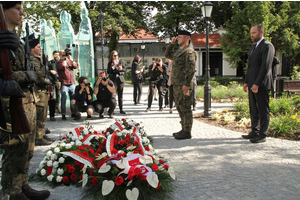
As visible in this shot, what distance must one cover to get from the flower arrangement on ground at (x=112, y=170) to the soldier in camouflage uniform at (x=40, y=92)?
1.71 m

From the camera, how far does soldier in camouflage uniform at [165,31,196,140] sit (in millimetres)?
5664

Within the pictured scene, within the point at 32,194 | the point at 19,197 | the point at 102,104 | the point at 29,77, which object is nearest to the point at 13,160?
the point at 19,197

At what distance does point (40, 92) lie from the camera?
18.1 feet

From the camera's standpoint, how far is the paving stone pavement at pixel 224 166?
3.37 meters

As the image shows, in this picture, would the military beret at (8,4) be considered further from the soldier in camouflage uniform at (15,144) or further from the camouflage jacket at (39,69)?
the camouflage jacket at (39,69)

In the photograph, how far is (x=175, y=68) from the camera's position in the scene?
593 centimetres

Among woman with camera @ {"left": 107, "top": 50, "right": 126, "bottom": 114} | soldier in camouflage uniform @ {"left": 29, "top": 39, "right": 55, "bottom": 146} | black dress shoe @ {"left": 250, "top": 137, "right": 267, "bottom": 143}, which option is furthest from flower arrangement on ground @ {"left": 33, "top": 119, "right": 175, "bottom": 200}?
woman with camera @ {"left": 107, "top": 50, "right": 126, "bottom": 114}

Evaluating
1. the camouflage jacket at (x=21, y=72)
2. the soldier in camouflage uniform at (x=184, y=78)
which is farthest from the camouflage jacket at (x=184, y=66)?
the camouflage jacket at (x=21, y=72)

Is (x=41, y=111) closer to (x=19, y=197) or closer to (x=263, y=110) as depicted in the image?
(x=19, y=197)

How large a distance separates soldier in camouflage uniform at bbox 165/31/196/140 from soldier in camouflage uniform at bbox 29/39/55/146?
2.63 meters

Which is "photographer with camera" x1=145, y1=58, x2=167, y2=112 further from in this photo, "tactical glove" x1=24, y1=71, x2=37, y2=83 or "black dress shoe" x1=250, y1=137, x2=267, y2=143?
"tactical glove" x1=24, y1=71, x2=37, y2=83

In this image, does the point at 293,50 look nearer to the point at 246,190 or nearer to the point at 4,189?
the point at 246,190

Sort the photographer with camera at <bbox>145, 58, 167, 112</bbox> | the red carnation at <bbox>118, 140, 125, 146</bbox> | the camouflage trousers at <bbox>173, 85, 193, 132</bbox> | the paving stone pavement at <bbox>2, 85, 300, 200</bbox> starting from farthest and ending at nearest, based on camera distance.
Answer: the photographer with camera at <bbox>145, 58, 167, 112</bbox>
the camouflage trousers at <bbox>173, 85, 193, 132</bbox>
the red carnation at <bbox>118, 140, 125, 146</bbox>
the paving stone pavement at <bbox>2, 85, 300, 200</bbox>

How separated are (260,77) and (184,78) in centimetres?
149
